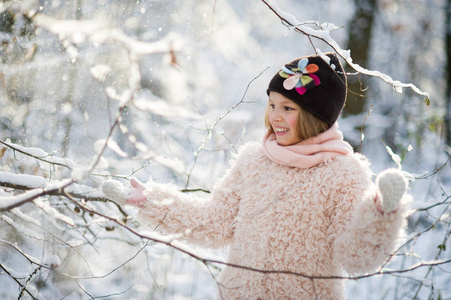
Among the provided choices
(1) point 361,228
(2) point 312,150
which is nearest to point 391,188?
(1) point 361,228

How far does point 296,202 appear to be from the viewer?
1.33 metres

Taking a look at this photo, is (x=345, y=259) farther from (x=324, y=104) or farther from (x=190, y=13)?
(x=190, y=13)

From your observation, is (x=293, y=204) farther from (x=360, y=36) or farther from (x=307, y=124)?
(x=360, y=36)

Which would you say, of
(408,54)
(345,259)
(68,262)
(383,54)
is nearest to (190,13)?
(383,54)

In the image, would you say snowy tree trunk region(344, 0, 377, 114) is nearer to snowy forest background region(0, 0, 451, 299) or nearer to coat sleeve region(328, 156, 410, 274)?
snowy forest background region(0, 0, 451, 299)

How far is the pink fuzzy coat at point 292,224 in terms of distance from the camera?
3.76 ft

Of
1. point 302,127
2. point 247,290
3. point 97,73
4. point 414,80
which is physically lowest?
point 414,80

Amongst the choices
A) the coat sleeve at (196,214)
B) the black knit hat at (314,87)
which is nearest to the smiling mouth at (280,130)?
the black knit hat at (314,87)

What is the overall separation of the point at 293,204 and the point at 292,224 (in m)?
0.07

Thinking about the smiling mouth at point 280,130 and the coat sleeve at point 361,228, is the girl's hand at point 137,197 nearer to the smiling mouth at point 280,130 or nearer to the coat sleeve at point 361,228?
the smiling mouth at point 280,130

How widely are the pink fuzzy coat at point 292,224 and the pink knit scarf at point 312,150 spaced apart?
1.2 inches

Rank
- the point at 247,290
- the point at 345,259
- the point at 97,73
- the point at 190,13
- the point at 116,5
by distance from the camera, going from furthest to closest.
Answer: the point at 190,13
the point at 116,5
the point at 247,290
the point at 345,259
the point at 97,73

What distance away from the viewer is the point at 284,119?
1.40 meters

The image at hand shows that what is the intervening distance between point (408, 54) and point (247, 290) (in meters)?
6.38
